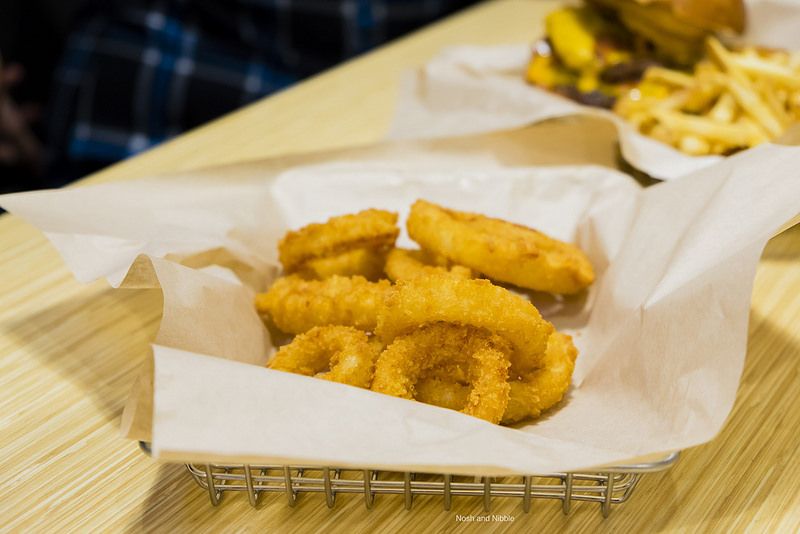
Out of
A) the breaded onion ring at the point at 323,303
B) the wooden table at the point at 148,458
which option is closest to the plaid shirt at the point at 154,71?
the wooden table at the point at 148,458

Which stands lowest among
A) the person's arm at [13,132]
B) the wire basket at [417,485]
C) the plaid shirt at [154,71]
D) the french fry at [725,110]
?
the person's arm at [13,132]

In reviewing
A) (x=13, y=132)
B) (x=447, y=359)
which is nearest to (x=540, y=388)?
(x=447, y=359)

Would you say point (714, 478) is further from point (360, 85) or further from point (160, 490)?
point (360, 85)

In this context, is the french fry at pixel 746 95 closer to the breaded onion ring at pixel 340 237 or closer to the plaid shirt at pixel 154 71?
the breaded onion ring at pixel 340 237

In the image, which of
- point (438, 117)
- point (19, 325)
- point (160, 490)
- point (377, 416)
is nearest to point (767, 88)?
point (438, 117)

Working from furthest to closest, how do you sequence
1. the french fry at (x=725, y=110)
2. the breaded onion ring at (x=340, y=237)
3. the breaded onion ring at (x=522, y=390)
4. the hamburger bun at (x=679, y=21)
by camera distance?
the hamburger bun at (x=679, y=21)
the french fry at (x=725, y=110)
the breaded onion ring at (x=340, y=237)
the breaded onion ring at (x=522, y=390)

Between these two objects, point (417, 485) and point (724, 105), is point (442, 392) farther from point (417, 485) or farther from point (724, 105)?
point (724, 105)
